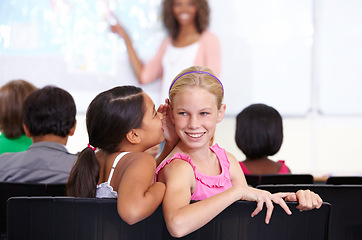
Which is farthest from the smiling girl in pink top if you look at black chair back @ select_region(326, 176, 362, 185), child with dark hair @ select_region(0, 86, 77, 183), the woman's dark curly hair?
the woman's dark curly hair

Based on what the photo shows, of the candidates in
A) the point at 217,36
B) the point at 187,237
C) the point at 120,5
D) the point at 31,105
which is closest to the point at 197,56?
the point at 217,36

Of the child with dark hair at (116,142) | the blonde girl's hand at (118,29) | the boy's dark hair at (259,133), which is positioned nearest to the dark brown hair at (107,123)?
the child with dark hair at (116,142)

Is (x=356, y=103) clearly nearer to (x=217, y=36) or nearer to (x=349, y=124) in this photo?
(x=349, y=124)

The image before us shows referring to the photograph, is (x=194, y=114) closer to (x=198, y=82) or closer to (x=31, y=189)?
(x=198, y=82)

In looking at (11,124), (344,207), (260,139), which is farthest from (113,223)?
(11,124)

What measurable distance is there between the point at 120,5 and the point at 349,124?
2.29m

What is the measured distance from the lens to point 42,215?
1132 mm

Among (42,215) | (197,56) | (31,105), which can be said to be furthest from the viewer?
(197,56)

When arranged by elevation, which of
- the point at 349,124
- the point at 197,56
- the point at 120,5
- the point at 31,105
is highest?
the point at 120,5

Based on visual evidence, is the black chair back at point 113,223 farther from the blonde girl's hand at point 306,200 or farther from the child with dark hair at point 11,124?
the child with dark hair at point 11,124

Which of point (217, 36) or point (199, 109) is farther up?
point (217, 36)

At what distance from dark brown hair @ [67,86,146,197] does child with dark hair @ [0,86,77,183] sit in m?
0.72

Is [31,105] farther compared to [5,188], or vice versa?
[31,105]

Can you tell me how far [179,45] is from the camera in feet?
14.4
